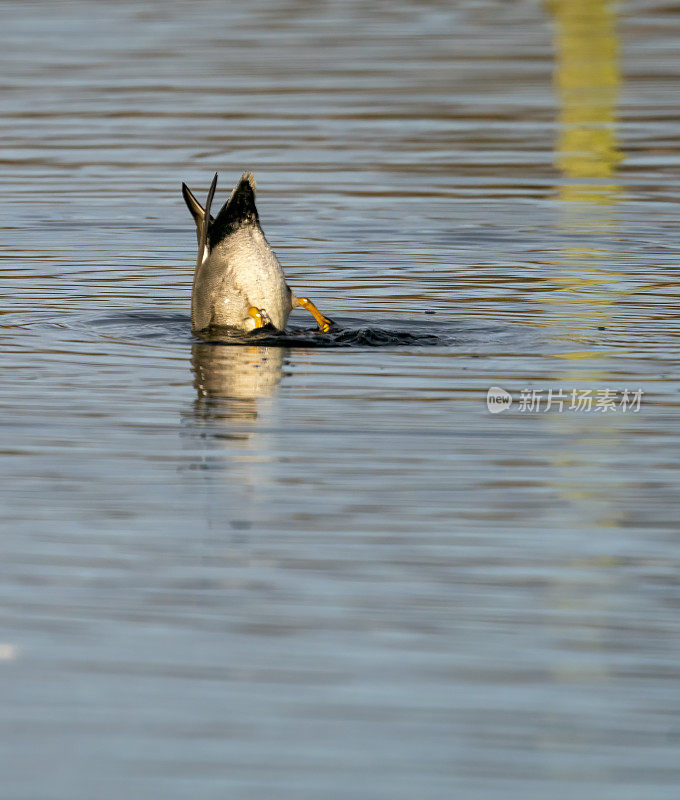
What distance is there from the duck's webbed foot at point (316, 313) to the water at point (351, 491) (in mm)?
93

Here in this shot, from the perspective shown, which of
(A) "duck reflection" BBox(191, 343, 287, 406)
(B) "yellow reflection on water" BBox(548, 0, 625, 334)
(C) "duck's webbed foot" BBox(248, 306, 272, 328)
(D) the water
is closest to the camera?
(D) the water

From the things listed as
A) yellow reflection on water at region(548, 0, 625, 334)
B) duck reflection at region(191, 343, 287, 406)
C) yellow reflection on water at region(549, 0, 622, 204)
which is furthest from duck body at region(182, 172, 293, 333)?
yellow reflection on water at region(549, 0, 622, 204)

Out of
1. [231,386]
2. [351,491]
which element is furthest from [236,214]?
[351,491]

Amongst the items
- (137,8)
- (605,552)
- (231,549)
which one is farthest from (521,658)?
(137,8)

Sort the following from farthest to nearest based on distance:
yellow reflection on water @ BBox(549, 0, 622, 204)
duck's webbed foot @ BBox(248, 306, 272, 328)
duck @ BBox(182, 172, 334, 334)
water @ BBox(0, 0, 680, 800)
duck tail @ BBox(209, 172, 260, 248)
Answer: yellow reflection on water @ BBox(549, 0, 622, 204) → duck's webbed foot @ BBox(248, 306, 272, 328) → duck @ BBox(182, 172, 334, 334) → duck tail @ BBox(209, 172, 260, 248) → water @ BBox(0, 0, 680, 800)

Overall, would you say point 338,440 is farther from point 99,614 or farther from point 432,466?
point 99,614

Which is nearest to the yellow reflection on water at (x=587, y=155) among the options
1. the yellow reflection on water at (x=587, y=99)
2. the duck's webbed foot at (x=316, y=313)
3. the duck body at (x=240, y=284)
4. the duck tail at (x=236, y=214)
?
the yellow reflection on water at (x=587, y=99)

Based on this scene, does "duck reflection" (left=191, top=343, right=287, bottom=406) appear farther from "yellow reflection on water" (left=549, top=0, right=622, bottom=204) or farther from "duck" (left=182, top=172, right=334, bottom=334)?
"yellow reflection on water" (left=549, top=0, right=622, bottom=204)

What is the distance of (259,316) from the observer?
9086mm

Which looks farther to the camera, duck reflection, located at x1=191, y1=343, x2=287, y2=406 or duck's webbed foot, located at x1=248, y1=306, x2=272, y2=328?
duck's webbed foot, located at x1=248, y1=306, x2=272, y2=328

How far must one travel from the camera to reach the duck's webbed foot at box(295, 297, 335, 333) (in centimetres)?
910

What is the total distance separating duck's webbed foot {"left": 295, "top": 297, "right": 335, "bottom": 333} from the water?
93 millimetres

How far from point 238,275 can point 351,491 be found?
9.40 ft

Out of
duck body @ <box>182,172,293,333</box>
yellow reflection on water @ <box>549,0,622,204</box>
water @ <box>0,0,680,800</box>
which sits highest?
yellow reflection on water @ <box>549,0,622,204</box>
